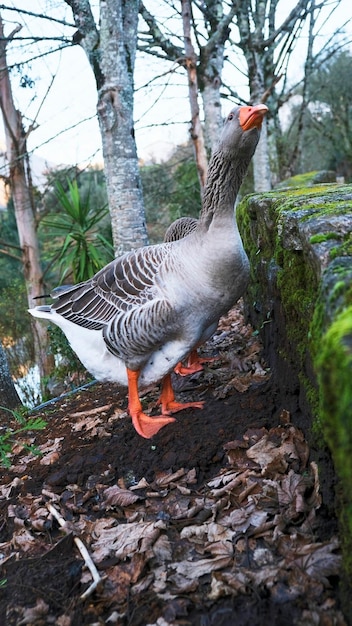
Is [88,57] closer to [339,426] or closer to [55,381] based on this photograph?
[55,381]

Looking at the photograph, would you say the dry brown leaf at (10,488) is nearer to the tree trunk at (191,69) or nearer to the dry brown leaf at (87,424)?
the dry brown leaf at (87,424)

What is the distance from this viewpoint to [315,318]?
1.77 metres

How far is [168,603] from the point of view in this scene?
1981 mm

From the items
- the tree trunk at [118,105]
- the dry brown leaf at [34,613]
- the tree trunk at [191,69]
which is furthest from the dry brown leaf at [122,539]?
the tree trunk at [191,69]

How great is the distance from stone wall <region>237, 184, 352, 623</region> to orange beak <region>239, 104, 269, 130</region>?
1.84ft

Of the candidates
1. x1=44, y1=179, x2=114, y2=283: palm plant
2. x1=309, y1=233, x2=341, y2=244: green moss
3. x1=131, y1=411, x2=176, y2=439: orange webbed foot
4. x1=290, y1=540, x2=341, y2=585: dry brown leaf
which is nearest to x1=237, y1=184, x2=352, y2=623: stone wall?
x1=309, y1=233, x2=341, y2=244: green moss

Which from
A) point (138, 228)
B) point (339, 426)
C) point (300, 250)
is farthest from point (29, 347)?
point (339, 426)

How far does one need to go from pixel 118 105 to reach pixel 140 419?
4.97m

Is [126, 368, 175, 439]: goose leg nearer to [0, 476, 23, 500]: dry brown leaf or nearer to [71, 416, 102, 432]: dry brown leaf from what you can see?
[71, 416, 102, 432]: dry brown leaf

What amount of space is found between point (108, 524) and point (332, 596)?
4.51 ft

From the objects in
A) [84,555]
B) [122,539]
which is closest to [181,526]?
[122,539]

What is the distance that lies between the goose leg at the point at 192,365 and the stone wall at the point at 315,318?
742mm

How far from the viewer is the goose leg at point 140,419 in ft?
11.7

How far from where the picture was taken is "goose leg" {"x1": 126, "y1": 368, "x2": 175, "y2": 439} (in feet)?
11.7
